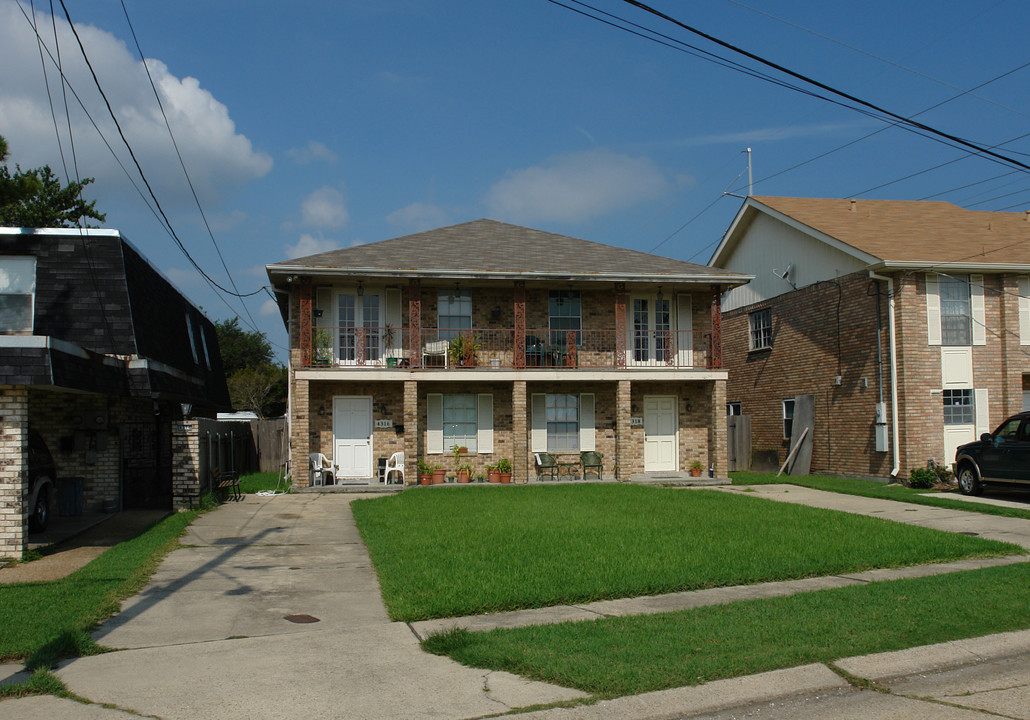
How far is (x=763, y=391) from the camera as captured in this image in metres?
25.5

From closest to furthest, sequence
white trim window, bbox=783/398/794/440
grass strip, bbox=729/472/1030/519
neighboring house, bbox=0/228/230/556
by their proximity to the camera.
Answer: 1. neighboring house, bbox=0/228/230/556
2. grass strip, bbox=729/472/1030/519
3. white trim window, bbox=783/398/794/440

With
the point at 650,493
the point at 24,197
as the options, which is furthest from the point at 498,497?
the point at 24,197

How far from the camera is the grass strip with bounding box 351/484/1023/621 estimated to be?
8.38m

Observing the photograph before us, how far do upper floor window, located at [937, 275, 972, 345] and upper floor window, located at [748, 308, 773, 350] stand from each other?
18.4 feet

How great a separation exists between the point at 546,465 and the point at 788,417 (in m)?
8.06

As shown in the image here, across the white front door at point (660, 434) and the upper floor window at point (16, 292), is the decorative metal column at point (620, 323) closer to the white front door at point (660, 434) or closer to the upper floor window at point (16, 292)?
the white front door at point (660, 434)

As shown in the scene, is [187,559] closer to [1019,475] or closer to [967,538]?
[967,538]

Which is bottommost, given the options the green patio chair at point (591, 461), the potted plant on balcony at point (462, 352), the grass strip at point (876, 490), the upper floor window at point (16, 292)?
the grass strip at point (876, 490)

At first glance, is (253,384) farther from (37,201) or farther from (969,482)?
(969,482)

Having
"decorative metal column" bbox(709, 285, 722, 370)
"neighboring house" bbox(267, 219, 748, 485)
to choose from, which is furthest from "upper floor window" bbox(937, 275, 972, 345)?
"decorative metal column" bbox(709, 285, 722, 370)

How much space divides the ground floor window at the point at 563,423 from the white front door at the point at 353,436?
480 cm

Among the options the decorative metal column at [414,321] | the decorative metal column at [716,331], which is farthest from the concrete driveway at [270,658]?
the decorative metal column at [716,331]

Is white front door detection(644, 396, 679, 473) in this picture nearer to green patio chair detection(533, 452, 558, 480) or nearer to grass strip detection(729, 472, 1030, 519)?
grass strip detection(729, 472, 1030, 519)

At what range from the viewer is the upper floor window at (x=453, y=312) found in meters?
21.5
